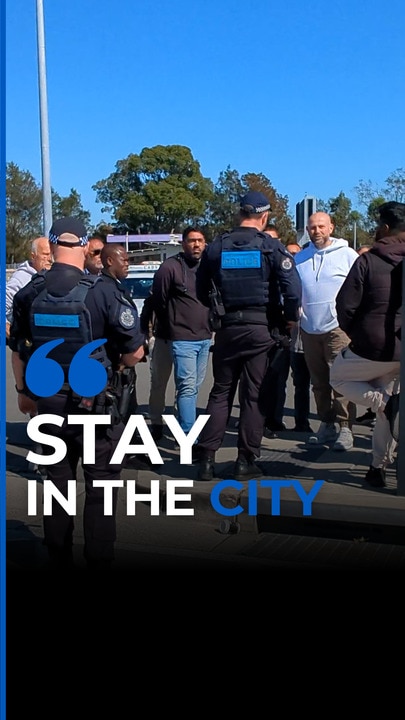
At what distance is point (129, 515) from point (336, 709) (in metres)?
2.54

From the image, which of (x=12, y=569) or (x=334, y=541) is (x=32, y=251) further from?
(x=334, y=541)

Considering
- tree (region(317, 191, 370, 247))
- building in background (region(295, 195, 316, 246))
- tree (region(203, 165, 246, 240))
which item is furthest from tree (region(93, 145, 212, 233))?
building in background (region(295, 195, 316, 246))

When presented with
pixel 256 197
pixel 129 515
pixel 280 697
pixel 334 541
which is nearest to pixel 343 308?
pixel 256 197

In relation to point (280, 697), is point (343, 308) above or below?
above

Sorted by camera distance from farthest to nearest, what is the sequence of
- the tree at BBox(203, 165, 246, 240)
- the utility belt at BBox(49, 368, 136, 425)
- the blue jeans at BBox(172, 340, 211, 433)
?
the tree at BBox(203, 165, 246, 240) < the blue jeans at BBox(172, 340, 211, 433) < the utility belt at BBox(49, 368, 136, 425)

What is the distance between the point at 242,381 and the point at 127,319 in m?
1.83

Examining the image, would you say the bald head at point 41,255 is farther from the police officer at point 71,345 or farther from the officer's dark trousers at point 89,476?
the officer's dark trousers at point 89,476

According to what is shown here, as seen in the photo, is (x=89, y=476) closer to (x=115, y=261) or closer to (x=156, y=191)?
(x=115, y=261)

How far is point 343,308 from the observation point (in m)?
5.09

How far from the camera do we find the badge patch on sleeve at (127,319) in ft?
12.1

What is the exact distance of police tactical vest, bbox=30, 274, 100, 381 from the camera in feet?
11.8

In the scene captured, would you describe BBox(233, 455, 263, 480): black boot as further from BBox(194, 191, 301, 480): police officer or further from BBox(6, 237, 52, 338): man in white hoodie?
BBox(6, 237, 52, 338): man in white hoodie

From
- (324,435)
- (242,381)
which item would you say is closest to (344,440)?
(324,435)

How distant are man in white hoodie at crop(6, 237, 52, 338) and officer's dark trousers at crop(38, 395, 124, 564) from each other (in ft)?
7.03
